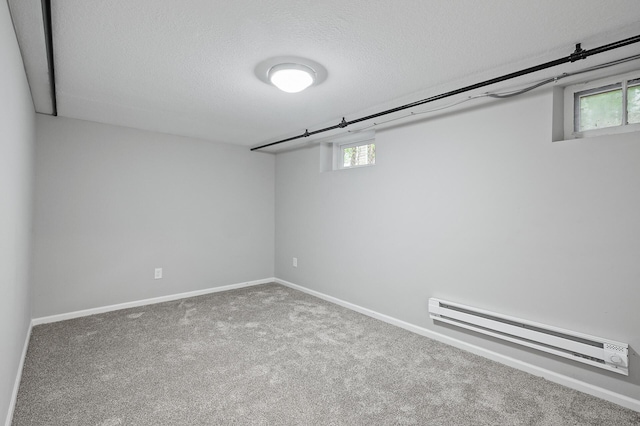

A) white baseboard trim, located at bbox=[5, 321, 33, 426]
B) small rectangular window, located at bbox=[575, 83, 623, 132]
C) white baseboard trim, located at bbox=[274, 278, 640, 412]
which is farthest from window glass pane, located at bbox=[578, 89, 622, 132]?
white baseboard trim, located at bbox=[5, 321, 33, 426]

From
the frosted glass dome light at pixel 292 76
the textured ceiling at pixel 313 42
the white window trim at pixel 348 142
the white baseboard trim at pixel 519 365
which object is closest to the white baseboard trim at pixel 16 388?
the textured ceiling at pixel 313 42

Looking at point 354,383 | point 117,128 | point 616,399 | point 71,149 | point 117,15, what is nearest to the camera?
point 117,15

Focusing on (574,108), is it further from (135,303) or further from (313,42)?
(135,303)

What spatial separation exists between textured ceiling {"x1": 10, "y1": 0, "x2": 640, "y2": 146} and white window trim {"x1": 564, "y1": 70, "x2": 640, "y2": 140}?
0.35m

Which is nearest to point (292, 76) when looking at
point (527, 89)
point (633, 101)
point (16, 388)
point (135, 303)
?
point (527, 89)

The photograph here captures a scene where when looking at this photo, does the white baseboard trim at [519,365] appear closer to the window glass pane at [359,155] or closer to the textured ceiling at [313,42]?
the window glass pane at [359,155]

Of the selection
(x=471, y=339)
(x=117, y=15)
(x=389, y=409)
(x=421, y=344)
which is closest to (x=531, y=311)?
(x=471, y=339)

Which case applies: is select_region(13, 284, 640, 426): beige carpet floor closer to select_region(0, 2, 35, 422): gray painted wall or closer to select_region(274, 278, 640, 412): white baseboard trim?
select_region(274, 278, 640, 412): white baseboard trim

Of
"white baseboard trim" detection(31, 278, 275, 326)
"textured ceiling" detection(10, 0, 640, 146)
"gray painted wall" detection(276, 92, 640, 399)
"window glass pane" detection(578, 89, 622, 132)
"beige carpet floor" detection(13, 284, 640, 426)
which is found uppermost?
"textured ceiling" detection(10, 0, 640, 146)

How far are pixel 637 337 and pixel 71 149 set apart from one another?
519cm

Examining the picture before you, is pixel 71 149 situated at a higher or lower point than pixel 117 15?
lower

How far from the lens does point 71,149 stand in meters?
3.35

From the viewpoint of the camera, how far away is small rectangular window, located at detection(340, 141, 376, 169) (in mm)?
3773

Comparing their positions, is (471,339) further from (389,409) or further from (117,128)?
(117,128)
